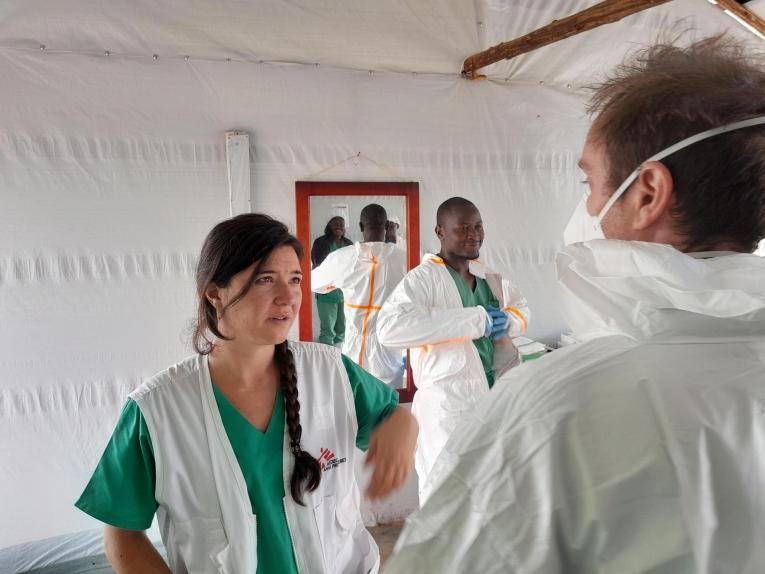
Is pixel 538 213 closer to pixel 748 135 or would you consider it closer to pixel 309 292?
pixel 309 292

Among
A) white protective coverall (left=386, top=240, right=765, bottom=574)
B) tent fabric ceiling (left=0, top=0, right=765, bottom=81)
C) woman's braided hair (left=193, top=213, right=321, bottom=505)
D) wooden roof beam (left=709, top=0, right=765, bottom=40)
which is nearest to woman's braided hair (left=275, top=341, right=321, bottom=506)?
woman's braided hair (left=193, top=213, right=321, bottom=505)

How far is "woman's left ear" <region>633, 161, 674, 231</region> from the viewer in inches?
27.1

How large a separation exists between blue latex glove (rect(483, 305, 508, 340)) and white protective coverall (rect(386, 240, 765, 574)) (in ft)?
6.45

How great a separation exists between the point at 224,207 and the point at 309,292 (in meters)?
0.60

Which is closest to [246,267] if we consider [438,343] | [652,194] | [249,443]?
[249,443]

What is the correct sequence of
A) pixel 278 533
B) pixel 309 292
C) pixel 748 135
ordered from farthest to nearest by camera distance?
pixel 309 292, pixel 278 533, pixel 748 135

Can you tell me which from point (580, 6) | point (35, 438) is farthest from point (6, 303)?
point (580, 6)

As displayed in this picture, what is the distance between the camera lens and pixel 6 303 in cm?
226

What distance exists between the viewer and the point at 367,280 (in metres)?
2.88

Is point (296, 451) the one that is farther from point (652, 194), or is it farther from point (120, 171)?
point (120, 171)

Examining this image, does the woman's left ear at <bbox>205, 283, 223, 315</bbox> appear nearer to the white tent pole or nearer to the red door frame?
the white tent pole

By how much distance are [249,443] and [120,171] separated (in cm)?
167

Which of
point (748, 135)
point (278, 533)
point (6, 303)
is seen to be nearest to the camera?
point (748, 135)

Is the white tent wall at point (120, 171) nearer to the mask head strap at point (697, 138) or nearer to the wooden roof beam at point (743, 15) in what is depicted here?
the wooden roof beam at point (743, 15)
